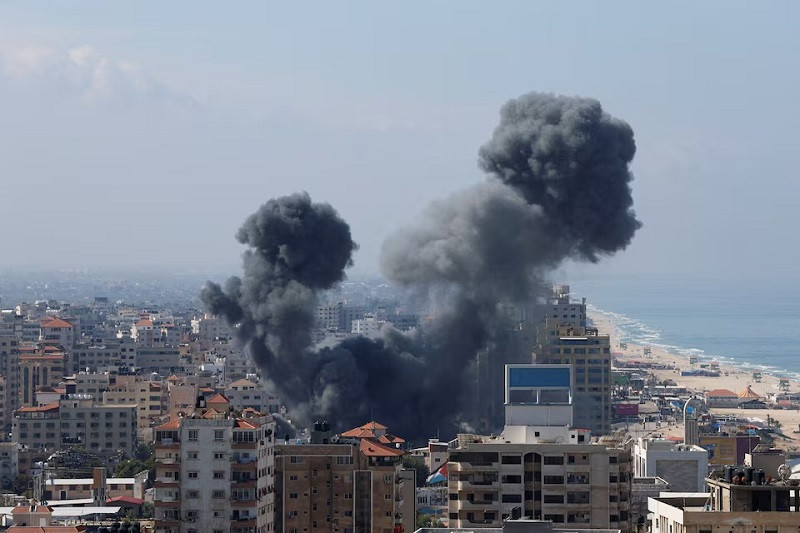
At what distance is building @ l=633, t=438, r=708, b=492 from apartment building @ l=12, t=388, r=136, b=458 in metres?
37.1

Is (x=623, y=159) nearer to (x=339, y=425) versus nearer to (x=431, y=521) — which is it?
(x=339, y=425)

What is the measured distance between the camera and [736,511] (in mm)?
32688

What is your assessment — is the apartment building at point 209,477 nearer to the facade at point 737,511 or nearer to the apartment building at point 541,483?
the apartment building at point 541,483

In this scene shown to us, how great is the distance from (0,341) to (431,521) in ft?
217

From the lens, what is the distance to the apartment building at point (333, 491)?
171ft

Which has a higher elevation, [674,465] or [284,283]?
[284,283]

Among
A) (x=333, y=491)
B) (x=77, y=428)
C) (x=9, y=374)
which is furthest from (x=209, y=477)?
(x=9, y=374)

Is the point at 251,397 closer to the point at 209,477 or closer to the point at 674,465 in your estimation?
the point at 674,465

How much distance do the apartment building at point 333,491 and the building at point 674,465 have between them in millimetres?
7807

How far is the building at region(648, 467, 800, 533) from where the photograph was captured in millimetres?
32125

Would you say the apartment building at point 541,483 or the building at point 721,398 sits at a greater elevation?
the apartment building at point 541,483

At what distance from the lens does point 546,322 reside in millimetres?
105625

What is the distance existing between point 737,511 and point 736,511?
33 millimetres

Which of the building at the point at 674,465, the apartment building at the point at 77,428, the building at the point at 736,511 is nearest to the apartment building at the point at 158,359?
the apartment building at the point at 77,428
